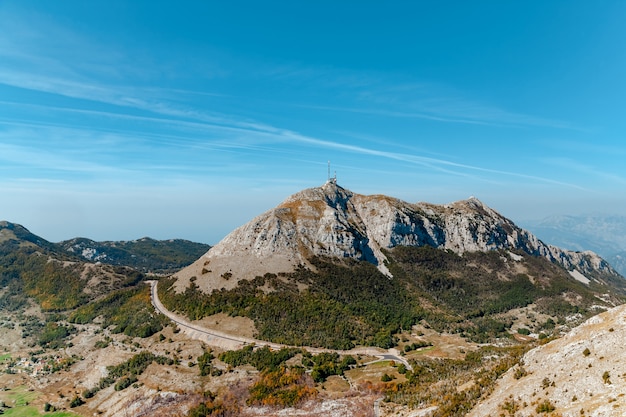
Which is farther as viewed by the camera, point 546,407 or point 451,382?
point 451,382

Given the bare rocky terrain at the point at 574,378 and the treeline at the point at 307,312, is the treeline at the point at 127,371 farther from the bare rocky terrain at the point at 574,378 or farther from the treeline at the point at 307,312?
A: the bare rocky terrain at the point at 574,378

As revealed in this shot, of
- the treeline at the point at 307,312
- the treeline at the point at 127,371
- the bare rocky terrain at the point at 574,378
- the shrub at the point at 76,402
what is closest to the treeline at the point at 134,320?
the treeline at the point at 307,312

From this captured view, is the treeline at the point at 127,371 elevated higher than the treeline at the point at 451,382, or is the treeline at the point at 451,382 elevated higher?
the treeline at the point at 451,382

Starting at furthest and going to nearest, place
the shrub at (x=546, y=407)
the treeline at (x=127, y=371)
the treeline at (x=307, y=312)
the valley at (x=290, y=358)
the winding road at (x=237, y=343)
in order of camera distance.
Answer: the treeline at (x=307, y=312), the winding road at (x=237, y=343), the treeline at (x=127, y=371), the valley at (x=290, y=358), the shrub at (x=546, y=407)

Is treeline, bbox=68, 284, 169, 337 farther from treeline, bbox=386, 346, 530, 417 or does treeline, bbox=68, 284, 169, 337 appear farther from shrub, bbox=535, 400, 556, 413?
shrub, bbox=535, 400, 556, 413

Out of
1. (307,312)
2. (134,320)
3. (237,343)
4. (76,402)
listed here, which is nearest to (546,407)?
(237,343)

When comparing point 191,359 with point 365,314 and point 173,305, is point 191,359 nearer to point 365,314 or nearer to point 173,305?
point 173,305

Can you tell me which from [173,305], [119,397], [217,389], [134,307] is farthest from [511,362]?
[134,307]

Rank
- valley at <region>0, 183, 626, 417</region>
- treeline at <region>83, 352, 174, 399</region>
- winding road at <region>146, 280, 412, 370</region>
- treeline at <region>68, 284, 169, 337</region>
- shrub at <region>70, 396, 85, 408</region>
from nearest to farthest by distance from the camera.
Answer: valley at <region>0, 183, 626, 417</region> → shrub at <region>70, 396, 85, 408</region> → treeline at <region>83, 352, 174, 399</region> → winding road at <region>146, 280, 412, 370</region> → treeline at <region>68, 284, 169, 337</region>

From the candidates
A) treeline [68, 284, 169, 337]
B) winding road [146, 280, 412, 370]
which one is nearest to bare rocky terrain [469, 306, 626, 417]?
winding road [146, 280, 412, 370]

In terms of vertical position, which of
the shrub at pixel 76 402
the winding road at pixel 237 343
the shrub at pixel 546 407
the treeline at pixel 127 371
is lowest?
the shrub at pixel 76 402

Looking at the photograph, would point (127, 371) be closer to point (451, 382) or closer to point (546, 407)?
point (451, 382)
